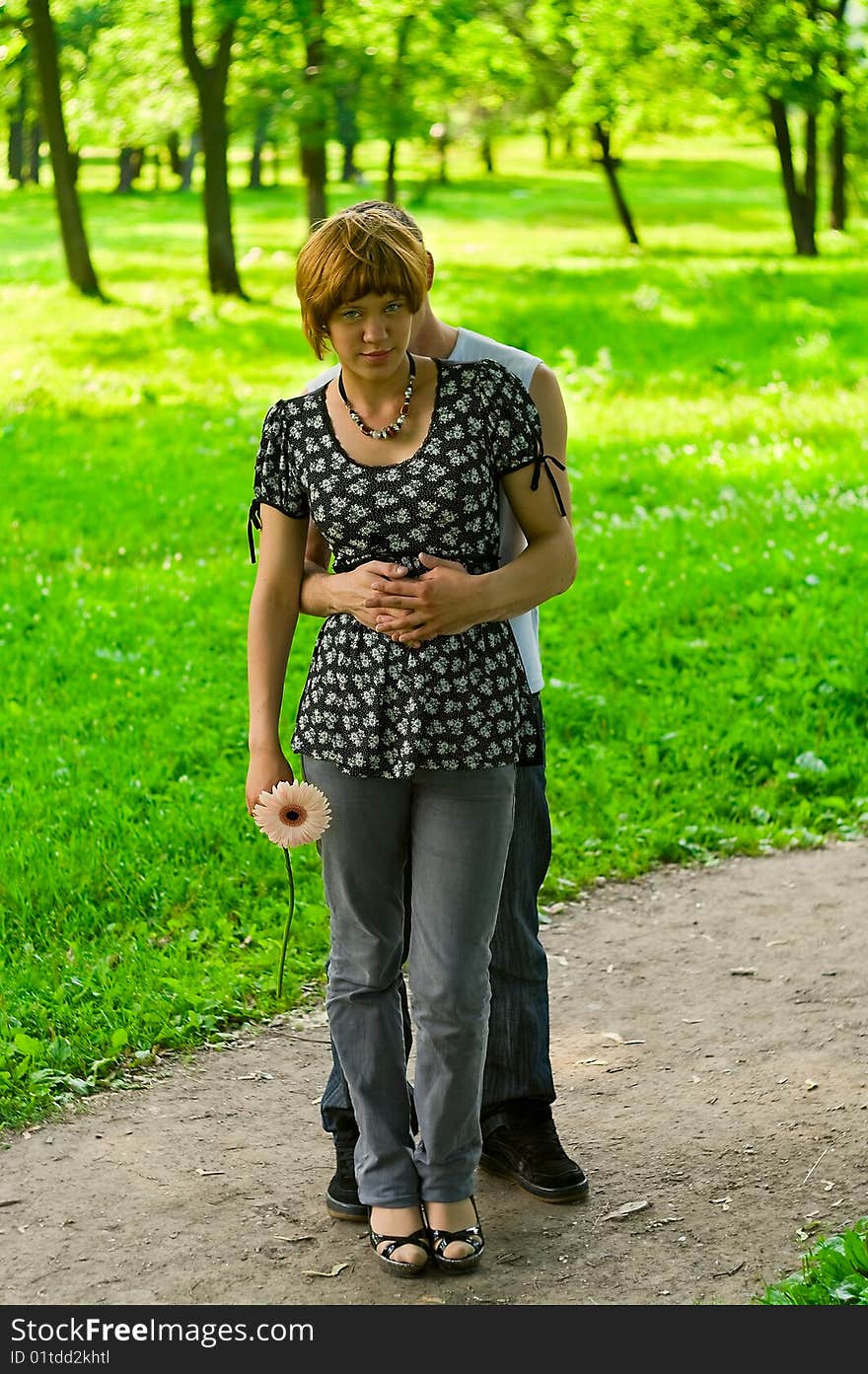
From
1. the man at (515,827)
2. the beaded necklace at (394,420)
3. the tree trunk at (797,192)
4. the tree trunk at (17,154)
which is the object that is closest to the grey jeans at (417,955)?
the man at (515,827)

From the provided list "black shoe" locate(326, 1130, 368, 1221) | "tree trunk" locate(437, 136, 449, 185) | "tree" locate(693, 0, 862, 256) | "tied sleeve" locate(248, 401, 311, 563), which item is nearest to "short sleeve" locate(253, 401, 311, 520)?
"tied sleeve" locate(248, 401, 311, 563)

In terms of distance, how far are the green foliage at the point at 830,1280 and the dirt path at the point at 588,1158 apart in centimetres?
9

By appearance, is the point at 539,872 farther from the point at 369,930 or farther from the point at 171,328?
the point at 171,328

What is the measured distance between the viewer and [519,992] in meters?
4.06

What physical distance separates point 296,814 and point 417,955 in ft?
1.39

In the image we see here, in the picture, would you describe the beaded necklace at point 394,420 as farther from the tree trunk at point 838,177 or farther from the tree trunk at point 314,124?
the tree trunk at point 838,177

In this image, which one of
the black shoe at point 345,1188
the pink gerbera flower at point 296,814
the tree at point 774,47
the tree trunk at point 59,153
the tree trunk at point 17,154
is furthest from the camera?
A: the tree trunk at point 17,154

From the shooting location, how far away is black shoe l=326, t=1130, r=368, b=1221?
3.92m

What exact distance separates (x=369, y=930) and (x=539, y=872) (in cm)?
66

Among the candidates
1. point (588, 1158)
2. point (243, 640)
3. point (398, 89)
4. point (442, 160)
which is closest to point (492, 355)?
point (588, 1158)

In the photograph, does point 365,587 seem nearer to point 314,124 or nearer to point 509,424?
point 509,424

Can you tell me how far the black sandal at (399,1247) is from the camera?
3623 millimetres

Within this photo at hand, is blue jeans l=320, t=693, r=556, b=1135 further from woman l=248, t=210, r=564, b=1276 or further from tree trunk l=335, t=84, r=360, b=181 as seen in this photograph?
tree trunk l=335, t=84, r=360, b=181

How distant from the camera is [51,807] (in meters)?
6.67
